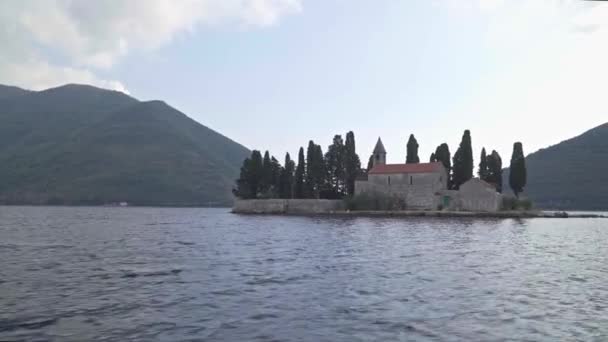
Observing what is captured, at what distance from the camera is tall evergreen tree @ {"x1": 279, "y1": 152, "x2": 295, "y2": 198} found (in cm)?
8741

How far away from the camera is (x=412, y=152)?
261 ft

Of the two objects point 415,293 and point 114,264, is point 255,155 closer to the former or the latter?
point 114,264

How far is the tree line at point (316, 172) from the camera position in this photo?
81.2m

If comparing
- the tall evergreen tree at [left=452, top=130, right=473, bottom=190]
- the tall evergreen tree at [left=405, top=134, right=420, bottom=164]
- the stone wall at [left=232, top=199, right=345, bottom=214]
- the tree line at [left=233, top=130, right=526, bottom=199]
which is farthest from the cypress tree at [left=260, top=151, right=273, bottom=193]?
the tall evergreen tree at [left=452, top=130, right=473, bottom=190]

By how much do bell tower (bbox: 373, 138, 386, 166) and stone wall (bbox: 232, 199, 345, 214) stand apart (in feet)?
36.5

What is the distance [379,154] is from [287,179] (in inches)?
663

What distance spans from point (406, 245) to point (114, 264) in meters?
16.3

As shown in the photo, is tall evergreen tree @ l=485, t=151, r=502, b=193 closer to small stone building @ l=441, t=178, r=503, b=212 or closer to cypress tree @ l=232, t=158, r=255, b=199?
small stone building @ l=441, t=178, r=503, b=212

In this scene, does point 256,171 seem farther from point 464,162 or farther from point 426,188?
point 464,162

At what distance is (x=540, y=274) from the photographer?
60.9 ft

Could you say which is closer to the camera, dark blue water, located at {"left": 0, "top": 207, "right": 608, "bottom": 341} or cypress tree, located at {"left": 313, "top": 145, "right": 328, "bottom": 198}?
dark blue water, located at {"left": 0, "top": 207, "right": 608, "bottom": 341}

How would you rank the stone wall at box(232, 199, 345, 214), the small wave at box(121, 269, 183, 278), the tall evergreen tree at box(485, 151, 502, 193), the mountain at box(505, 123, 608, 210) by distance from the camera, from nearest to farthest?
1. the small wave at box(121, 269, 183, 278)
2. the tall evergreen tree at box(485, 151, 502, 193)
3. the stone wall at box(232, 199, 345, 214)
4. the mountain at box(505, 123, 608, 210)

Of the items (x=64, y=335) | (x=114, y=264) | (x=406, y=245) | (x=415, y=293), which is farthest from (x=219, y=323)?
(x=406, y=245)

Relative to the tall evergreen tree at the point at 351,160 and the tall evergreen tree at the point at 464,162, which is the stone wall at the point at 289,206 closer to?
the tall evergreen tree at the point at 351,160
